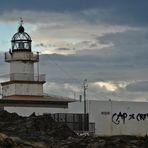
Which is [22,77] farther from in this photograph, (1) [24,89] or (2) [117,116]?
(2) [117,116]

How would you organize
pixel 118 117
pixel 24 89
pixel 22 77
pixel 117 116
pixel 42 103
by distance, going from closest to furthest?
pixel 117 116
pixel 118 117
pixel 42 103
pixel 24 89
pixel 22 77

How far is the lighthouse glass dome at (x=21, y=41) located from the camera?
75812 millimetres

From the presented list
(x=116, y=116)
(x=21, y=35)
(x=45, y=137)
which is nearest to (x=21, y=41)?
(x=21, y=35)

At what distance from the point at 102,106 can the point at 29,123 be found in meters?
15.1

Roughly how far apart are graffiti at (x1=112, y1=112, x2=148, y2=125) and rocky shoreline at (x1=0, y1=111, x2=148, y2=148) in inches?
529

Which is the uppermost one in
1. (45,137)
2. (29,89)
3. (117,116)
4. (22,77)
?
(22,77)

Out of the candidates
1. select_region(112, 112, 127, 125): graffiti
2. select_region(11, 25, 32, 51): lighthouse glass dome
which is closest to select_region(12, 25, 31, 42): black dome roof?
select_region(11, 25, 32, 51): lighthouse glass dome

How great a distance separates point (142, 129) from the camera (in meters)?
70.2

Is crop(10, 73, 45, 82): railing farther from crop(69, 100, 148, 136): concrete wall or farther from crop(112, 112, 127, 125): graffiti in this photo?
crop(112, 112, 127, 125): graffiti

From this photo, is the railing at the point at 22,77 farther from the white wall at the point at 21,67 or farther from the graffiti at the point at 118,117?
the graffiti at the point at 118,117

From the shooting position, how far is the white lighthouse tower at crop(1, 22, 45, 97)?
74250 millimetres

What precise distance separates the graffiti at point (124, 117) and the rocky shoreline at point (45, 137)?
1343 centimetres

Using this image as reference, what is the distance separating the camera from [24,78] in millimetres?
74875

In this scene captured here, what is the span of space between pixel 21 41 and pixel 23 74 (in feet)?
13.0
